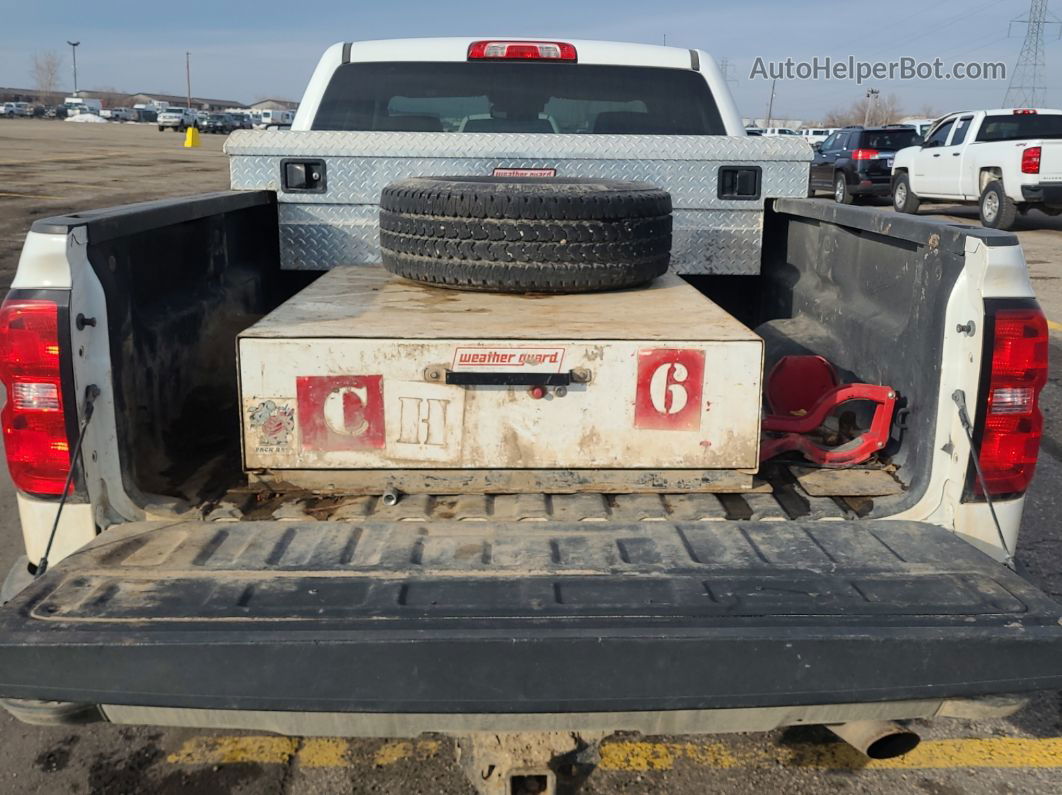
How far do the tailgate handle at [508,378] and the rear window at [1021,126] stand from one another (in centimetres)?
1672

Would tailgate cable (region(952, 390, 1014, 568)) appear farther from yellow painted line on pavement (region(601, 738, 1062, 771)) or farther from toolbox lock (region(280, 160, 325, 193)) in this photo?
toolbox lock (region(280, 160, 325, 193))

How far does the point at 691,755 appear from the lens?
297cm

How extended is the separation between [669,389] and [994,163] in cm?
1590

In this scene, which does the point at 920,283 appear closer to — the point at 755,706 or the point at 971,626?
the point at 971,626

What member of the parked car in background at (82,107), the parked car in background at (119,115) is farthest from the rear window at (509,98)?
the parked car in background at (82,107)

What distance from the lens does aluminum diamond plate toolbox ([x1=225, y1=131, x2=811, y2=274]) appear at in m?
3.78

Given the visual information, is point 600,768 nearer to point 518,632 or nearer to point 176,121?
point 518,632

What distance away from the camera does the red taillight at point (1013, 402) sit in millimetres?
2342

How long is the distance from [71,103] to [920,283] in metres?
129

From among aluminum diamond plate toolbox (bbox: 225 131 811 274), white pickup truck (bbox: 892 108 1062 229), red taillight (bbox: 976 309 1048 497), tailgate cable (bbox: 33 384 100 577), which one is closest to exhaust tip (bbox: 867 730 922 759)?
red taillight (bbox: 976 309 1048 497)

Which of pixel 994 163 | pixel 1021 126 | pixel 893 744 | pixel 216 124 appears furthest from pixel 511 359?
pixel 216 124

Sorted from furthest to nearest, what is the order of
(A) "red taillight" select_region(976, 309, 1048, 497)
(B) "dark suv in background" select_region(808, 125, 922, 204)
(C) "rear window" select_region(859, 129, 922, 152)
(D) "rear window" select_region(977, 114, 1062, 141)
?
(C) "rear window" select_region(859, 129, 922, 152) → (B) "dark suv in background" select_region(808, 125, 922, 204) → (D) "rear window" select_region(977, 114, 1062, 141) → (A) "red taillight" select_region(976, 309, 1048, 497)

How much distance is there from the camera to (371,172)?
12.4ft

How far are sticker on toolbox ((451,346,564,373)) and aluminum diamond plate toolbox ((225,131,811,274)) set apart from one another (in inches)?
61.2
